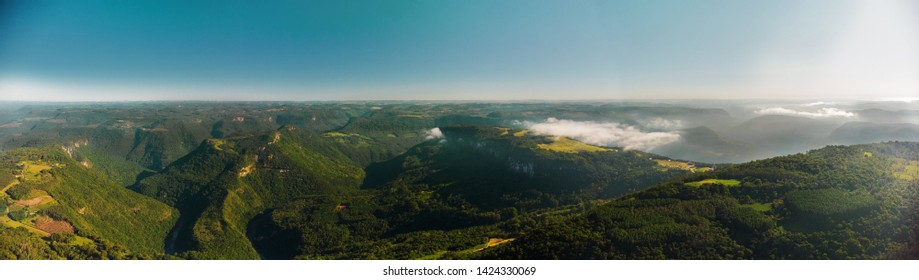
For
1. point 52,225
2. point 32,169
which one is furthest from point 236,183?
point 52,225

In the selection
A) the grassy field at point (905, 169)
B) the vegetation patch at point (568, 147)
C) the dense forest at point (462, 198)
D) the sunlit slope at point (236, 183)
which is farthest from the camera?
the vegetation patch at point (568, 147)

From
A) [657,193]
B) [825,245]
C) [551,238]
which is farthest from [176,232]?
[825,245]

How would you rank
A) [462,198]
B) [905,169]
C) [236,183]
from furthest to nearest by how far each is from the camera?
[236,183] → [462,198] → [905,169]

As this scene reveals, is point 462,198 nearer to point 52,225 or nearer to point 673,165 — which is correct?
point 673,165

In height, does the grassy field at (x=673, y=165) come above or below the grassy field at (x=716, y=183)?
below

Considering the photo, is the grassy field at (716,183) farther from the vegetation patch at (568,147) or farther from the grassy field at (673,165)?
the vegetation patch at (568,147)

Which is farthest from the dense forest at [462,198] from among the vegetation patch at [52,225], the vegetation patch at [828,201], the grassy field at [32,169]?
the grassy field at [32,169]

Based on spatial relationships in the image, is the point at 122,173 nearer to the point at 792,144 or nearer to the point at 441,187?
the point at 441,187
